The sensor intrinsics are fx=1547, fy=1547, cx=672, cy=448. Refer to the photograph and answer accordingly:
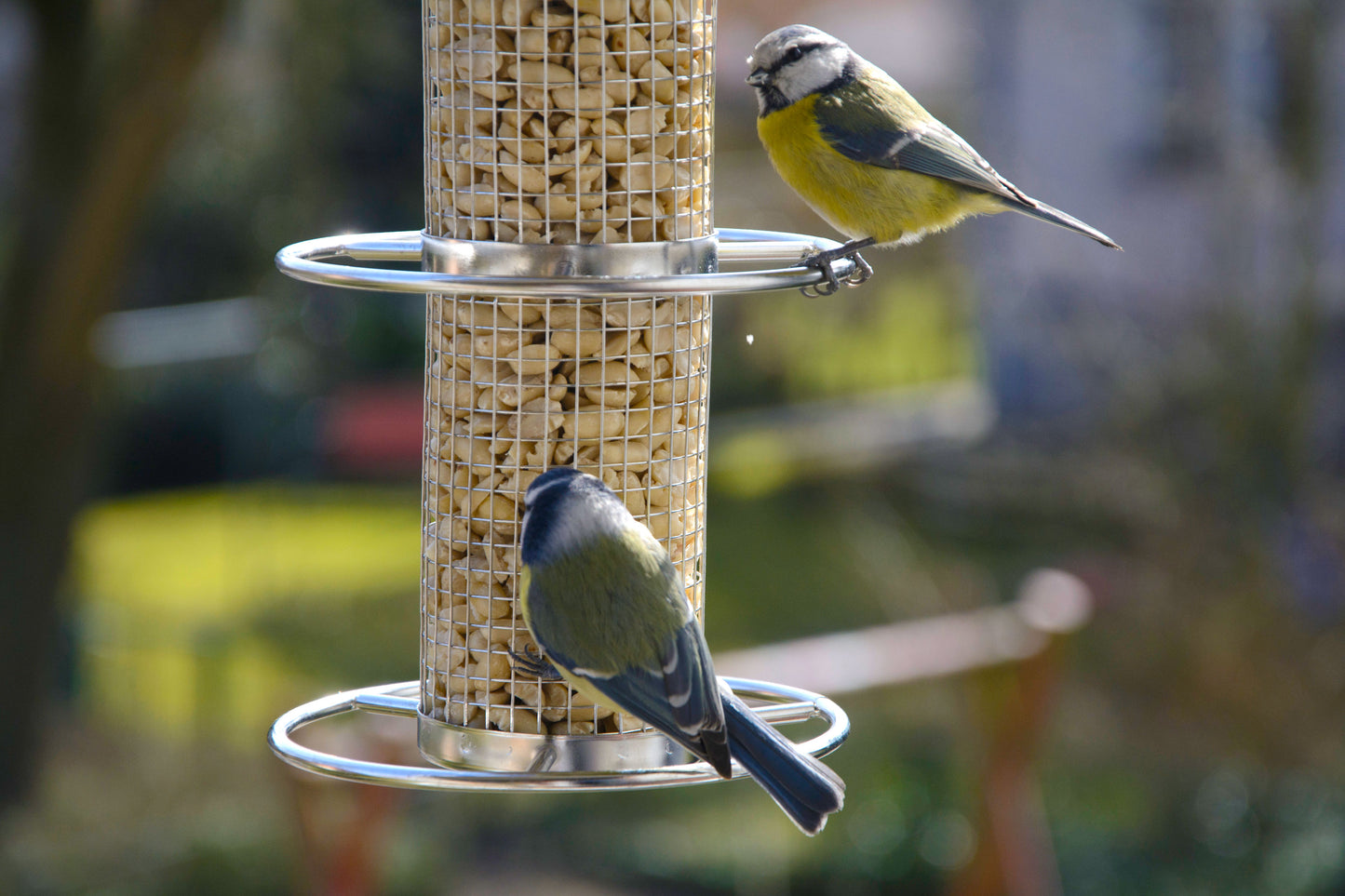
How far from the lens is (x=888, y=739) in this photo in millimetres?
9172

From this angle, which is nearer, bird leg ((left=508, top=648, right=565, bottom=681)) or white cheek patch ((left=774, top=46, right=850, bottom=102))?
bird leg ((left=508, top=648, right=565, bottom=681))

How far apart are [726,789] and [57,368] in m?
4.38

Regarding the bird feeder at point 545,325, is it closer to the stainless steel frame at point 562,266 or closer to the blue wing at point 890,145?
the stainless steel frame at point 562,266

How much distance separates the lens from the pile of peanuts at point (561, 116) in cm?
296

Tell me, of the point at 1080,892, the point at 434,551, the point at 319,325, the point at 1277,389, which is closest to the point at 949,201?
the point at 434,551

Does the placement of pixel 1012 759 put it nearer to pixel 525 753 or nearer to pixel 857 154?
pixel 857 154

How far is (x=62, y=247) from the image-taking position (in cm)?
789

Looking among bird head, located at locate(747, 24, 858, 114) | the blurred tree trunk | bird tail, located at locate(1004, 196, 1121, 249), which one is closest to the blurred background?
the blurred tree trunk

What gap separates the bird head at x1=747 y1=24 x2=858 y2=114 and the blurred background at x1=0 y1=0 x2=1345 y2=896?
2.44 metres

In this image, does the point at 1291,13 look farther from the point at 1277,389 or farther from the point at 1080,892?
the point at 1080,892

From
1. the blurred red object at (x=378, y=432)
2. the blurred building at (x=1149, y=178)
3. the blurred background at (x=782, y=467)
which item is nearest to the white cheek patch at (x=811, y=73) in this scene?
the blurred background at (x=782, y=467)

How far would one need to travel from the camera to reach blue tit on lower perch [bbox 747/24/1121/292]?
12.4 ft

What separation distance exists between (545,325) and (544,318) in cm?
1

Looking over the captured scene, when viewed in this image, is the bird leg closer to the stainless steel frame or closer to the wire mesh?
the wire mesh
